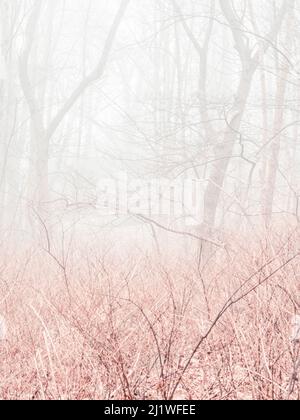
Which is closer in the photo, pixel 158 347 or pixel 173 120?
pixel 158 347

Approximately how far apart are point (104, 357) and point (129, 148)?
17.0 meters

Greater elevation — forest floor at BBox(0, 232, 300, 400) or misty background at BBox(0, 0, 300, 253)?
misty background at BBox(0, 0, 300, 253)

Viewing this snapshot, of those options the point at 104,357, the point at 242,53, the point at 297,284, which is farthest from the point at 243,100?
the point at 104,357

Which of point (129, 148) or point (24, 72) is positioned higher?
point (24, 72)

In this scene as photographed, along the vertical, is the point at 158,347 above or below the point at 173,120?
below

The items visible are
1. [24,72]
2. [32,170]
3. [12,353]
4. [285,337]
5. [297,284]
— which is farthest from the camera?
[32,170]

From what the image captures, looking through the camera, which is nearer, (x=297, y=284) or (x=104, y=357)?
(x=104, y=357)

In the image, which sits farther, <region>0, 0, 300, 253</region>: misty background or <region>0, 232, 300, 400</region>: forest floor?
<region>0, 0, 300, 253</region>: misty background

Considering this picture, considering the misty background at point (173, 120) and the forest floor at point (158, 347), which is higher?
the misty background at point (173, 120)

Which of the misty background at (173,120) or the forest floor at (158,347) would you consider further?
Answer: the misty background at (173,120)

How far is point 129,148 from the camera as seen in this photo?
19.1 m
